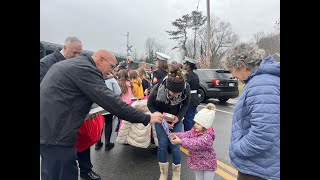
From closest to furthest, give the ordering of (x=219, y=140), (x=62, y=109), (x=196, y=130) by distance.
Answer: (x=62, y=109)
(x=196, y=130)
(x=219, y=140)

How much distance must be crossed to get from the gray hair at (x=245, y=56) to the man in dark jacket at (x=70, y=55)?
267 centimetres

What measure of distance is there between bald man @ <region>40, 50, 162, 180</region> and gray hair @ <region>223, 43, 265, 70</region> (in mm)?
1055

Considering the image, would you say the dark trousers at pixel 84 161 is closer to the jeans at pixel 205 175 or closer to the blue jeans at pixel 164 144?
the blue jeans at pixel 164 144

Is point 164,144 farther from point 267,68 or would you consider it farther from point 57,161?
point 267,68

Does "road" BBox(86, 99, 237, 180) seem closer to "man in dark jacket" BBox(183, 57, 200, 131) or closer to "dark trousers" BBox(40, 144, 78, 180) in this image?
"man in dark jacket" BBox(183, 57, 200, 131)

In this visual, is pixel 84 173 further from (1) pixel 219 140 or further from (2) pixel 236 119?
(1) pixel 219 140

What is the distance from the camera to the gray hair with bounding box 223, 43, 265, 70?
2.15 meters

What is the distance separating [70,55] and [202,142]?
2416mm

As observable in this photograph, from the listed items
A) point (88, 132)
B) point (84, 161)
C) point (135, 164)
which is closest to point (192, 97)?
point (135, 164)

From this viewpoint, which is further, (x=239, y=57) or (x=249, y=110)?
(x=239, y=57)
